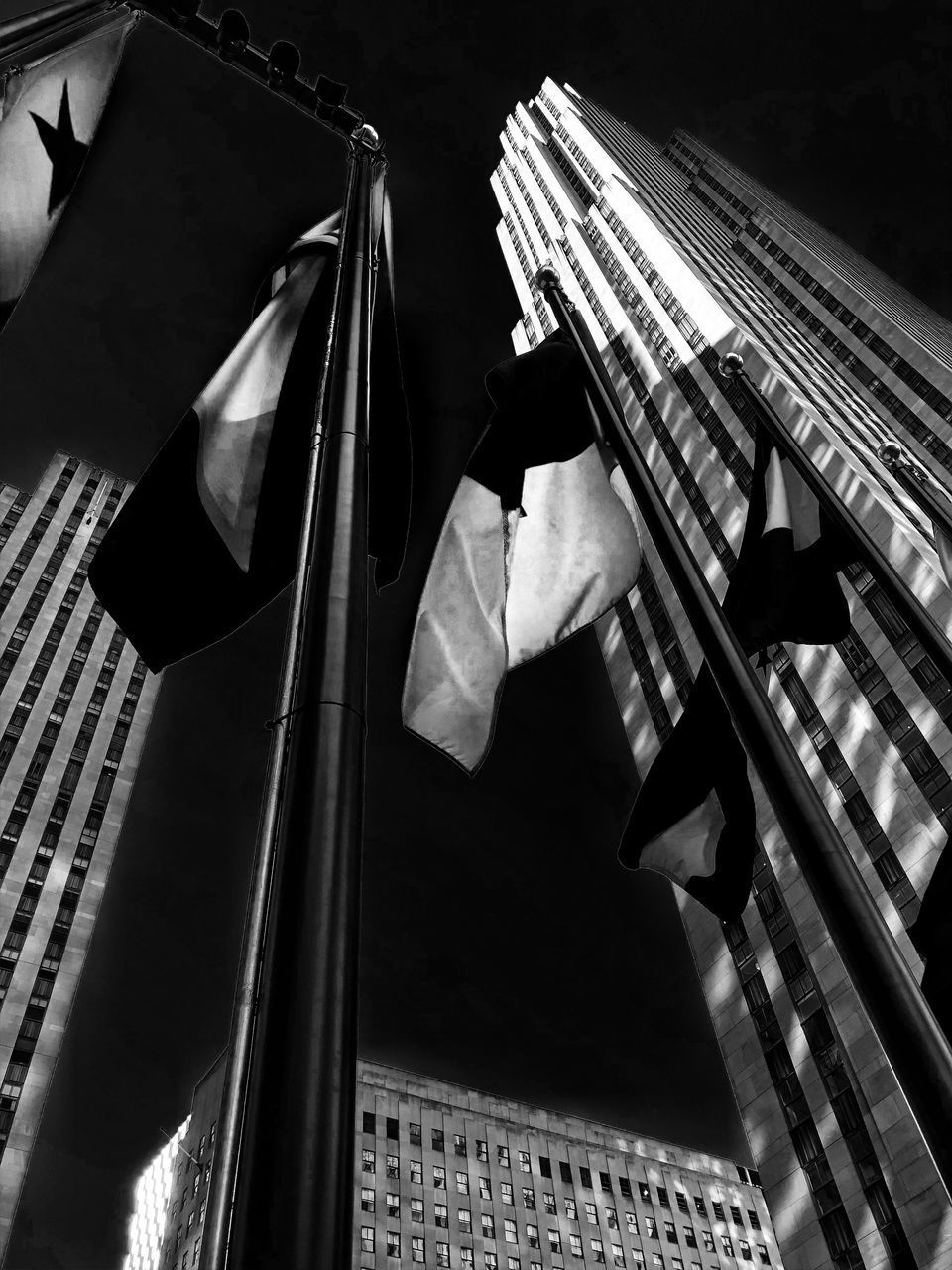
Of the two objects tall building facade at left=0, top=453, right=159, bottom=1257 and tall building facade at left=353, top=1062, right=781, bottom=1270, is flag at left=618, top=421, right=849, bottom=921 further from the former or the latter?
tall building facade at left=353, top=1062, right=781, bottom=1270

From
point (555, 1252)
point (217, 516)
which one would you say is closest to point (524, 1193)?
point (555, 1252)

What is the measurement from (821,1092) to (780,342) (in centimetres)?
5015

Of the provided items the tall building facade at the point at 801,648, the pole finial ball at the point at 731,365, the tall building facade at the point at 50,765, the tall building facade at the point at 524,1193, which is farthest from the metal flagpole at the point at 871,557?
the tall building facade at the point at 524,1193

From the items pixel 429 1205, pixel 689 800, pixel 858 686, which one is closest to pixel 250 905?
pixel 689 800

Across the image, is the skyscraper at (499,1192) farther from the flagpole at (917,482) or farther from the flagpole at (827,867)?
the flagpole at (827,867)

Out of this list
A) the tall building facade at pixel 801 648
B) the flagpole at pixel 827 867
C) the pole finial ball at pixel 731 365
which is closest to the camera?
the flagpole at pixel 827 867

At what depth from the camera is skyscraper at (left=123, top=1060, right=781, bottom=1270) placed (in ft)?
301

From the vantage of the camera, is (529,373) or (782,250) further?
(782,250)

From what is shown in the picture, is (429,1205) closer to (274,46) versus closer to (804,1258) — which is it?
(804,1258)

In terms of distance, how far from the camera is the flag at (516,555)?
8.34 metres

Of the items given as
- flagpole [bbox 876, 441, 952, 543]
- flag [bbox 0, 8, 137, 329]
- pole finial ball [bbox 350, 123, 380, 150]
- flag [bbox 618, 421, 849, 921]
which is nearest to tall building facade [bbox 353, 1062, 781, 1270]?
flagpole [bbox 876, 441, 952, 543]

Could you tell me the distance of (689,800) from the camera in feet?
30.1

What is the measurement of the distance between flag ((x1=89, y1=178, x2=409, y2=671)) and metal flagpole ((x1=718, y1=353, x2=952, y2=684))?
579 cm

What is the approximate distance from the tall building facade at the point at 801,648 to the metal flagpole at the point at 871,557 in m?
12.7
